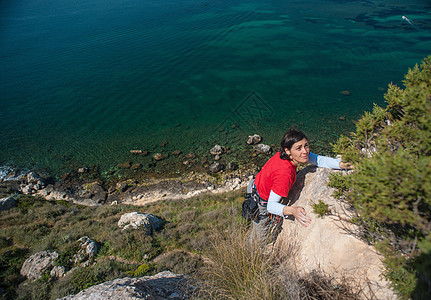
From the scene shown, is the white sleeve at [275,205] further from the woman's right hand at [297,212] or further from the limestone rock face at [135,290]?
the limestone rock face at [135,290]

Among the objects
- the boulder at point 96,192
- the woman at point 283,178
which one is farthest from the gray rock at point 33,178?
the woman at point 283,178

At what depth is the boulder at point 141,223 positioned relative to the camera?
→ 6936 mm

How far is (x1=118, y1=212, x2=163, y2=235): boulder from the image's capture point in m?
6.94

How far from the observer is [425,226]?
1940 mm


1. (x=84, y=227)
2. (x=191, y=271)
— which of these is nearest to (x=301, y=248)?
(x=191, y=271)

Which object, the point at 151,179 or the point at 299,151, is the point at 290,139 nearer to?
the point at 299,151

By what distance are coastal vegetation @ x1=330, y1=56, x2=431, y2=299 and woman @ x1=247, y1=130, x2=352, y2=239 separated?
60cm

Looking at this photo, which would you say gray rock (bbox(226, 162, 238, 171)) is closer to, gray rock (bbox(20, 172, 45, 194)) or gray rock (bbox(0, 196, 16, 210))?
gray rock (bbox(0, 196, 16, 210))

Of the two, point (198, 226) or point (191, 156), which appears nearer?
point (198, 226)

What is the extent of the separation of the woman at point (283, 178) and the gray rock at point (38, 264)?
497 cm

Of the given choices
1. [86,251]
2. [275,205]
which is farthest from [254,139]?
[275,205]


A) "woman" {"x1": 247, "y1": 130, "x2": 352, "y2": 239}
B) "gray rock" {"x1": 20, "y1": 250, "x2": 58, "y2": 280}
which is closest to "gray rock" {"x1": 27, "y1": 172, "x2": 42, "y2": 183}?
"gray rock" {"x1": 20, "y1": 250, "x2": 58, "y2": 280}

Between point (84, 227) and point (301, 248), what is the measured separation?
706 cm

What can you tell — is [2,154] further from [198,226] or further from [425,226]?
[425,226]
